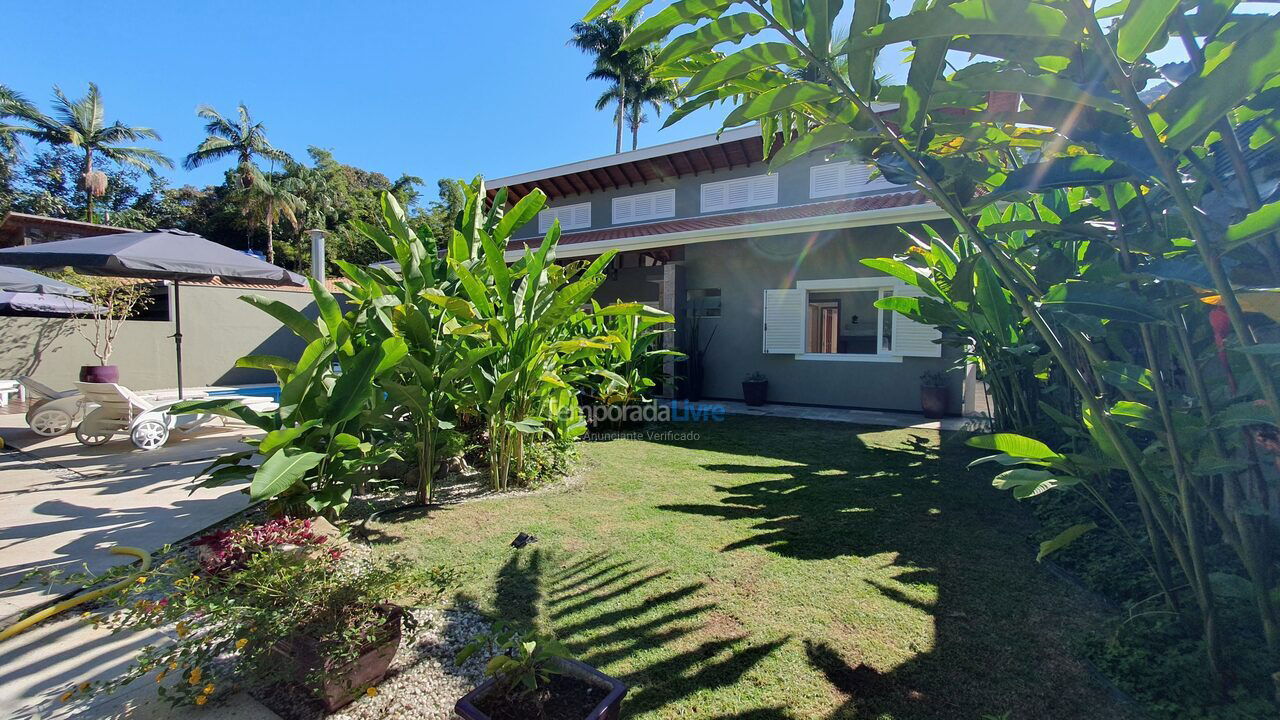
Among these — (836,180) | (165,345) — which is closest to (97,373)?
(165,345)

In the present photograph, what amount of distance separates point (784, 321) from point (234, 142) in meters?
35.2

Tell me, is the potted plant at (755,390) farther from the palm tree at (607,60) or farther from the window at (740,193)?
the palm tree at (607,60)

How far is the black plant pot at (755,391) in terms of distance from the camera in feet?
29.9

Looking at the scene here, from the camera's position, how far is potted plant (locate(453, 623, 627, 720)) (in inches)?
59.8

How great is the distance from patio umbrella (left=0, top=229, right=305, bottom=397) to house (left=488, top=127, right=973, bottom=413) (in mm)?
4949

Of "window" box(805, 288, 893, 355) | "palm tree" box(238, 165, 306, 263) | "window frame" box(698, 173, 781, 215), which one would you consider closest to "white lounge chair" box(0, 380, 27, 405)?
"window frame" box(698, 173, 781, 215)

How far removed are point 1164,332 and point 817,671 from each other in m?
1.97

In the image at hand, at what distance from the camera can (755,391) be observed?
9.13 metres

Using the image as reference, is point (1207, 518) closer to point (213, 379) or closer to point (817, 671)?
point (817, 671)

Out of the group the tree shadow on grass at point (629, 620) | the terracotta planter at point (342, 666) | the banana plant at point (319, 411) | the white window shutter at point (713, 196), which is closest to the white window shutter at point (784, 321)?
the white window shutter at point (713, 196)

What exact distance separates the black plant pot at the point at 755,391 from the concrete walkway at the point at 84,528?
→ 23.9ft

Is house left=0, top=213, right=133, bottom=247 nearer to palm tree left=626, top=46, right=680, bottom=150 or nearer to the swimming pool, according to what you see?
the swimming pool

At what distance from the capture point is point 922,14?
107 cm

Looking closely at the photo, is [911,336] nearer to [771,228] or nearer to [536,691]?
[771,228]
